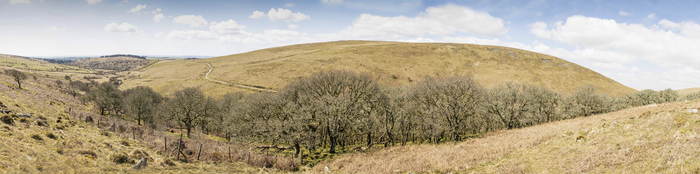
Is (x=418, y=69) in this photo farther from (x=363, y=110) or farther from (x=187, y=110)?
(x=187, y=110)

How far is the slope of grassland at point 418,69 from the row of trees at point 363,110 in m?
56.1

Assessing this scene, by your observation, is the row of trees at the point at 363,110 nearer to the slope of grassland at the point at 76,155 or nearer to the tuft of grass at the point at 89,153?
the slope of grassland at the point at 76,155

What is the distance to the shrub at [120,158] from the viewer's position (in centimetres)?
1553

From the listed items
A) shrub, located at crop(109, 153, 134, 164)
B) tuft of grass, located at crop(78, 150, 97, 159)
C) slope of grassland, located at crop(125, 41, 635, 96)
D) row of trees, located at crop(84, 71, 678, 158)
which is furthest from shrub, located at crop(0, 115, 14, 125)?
slope of grassland, located at crop(125, 41, 635, 96)

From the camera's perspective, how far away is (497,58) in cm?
14562

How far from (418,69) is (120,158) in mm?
128158

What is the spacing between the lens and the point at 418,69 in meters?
132

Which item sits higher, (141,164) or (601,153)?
(601,153)

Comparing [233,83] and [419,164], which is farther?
[233,83]

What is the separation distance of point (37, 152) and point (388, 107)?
3694cm

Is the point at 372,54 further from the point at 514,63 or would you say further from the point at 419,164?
the point at 419,164

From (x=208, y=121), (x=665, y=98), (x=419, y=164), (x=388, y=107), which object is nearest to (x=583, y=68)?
(x=665, y=98)

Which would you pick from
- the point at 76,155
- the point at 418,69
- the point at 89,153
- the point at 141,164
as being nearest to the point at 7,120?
→ the point at 89,153

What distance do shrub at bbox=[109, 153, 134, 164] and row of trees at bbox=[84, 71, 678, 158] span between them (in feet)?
49.6
